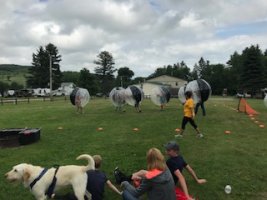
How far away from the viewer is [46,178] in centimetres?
696

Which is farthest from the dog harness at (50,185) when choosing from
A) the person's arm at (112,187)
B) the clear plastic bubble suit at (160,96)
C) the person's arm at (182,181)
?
the clear plastic bubble suit at (160,96)

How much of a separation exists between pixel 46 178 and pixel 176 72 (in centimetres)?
15750

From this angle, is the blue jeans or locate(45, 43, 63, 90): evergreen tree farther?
locate(45, 43, 63, 90): evergreen tree

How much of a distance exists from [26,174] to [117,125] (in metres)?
13.6

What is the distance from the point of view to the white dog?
686 cm

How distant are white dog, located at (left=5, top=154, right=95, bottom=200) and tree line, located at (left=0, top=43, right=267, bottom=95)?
62.3 metres

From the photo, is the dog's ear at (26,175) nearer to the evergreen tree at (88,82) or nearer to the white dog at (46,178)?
the white dog at (46,178)

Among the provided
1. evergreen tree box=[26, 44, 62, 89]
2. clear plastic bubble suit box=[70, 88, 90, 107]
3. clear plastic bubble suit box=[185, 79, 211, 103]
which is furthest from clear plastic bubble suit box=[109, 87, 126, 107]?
evergreen tree box=[26, 44, 62, 89]

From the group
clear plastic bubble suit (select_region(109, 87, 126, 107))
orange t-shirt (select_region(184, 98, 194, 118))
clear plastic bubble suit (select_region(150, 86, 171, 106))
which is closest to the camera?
orange t-shirt (select_region(184, 98, 194, 118))

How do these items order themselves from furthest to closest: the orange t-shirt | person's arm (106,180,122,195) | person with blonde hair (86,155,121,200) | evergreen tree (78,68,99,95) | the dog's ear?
1. evergreen tree (78,68,99,95)
2. the orange t-shirt
3. person's arm (106,180,122,195)
4. person with blonde hair (86,155,121,200)
5. the dog's ear

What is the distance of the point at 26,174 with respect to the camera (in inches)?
269

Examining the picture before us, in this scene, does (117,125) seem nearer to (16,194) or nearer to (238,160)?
(238,160)

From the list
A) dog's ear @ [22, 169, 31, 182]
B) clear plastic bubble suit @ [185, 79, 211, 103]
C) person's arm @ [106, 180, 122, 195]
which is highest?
clear plastic bubble suit @ [185, 79, 211, 103]

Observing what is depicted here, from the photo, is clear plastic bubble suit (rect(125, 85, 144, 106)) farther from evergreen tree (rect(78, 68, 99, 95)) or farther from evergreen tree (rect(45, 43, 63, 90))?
evergreen tree (rect(45, 43, 63, 90))
